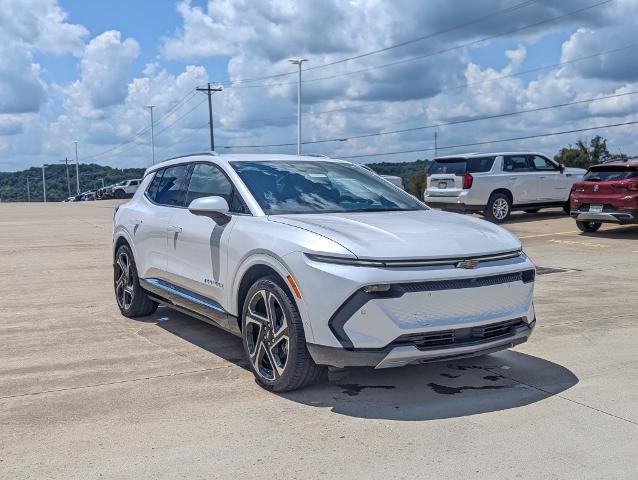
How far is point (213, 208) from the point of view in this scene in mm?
5395

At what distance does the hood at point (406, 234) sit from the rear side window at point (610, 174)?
11.6 m

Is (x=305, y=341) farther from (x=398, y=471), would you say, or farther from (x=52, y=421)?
(x=52, y=421)

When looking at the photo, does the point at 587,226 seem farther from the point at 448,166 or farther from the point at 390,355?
the point at 390,355

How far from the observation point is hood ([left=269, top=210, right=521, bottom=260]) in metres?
4.57

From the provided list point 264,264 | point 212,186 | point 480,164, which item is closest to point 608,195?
point 480,164

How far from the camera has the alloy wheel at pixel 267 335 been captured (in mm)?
4918

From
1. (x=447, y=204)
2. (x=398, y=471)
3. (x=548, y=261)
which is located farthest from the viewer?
(x=447, y=204)

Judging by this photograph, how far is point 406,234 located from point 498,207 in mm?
15802

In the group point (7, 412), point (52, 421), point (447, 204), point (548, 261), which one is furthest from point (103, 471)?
point (447, 204)

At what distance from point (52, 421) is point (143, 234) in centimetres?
284

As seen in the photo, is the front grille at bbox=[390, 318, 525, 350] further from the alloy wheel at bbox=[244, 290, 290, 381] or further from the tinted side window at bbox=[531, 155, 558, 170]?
the tinted side window at bbox=[531, 155, 558, 170]

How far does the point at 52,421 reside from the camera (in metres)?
4.53

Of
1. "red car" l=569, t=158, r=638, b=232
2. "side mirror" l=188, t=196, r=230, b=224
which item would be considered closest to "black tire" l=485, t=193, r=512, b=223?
"red car" l=569, t=158, r=638, b=232

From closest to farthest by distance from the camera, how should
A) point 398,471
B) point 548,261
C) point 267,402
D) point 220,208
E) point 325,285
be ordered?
point 398,471, point 325,285, point 267,402, point 220,208, point 548,261
